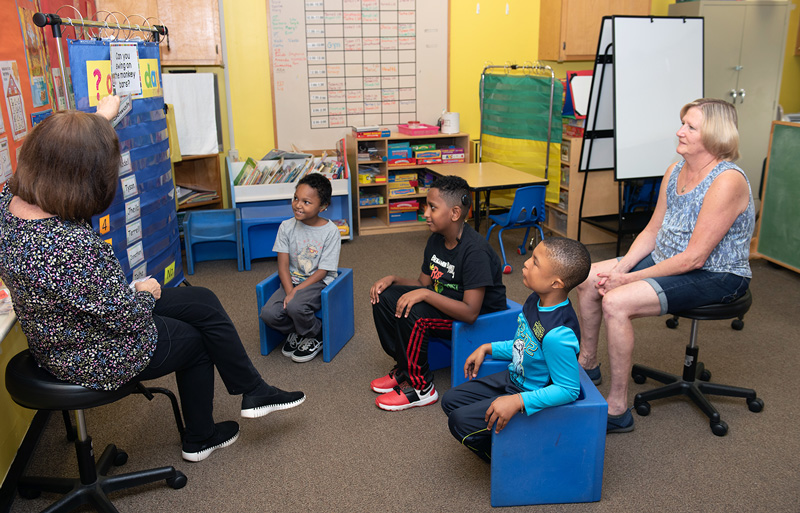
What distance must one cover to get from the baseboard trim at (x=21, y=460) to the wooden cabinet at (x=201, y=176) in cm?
275

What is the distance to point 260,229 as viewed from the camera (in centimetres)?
455

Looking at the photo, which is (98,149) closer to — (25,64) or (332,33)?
(25,64)

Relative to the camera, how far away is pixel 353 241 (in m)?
5.23

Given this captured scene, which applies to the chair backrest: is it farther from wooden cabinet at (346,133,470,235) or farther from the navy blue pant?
the navy blue pant

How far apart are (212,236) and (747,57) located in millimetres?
4565

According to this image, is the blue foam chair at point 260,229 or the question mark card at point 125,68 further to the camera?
the blue foam chair at point 260,229

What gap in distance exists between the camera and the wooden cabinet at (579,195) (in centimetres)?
482

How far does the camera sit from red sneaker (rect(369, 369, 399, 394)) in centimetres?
276

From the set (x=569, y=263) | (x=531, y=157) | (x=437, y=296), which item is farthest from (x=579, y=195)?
(x=569, y=263)

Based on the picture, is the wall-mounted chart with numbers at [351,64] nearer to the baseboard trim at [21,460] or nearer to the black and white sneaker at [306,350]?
the black and white sneaker at [306,350]

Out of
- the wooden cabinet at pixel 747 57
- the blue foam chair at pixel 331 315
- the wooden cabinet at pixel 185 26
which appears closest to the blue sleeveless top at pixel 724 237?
the blue foam chair at pixel 331 315

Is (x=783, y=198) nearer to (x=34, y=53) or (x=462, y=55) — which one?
(x=462, y=55)

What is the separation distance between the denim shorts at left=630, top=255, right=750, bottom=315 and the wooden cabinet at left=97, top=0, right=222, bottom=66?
383 cm

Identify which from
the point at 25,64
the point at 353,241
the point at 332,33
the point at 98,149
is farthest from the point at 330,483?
the point at 332,33
